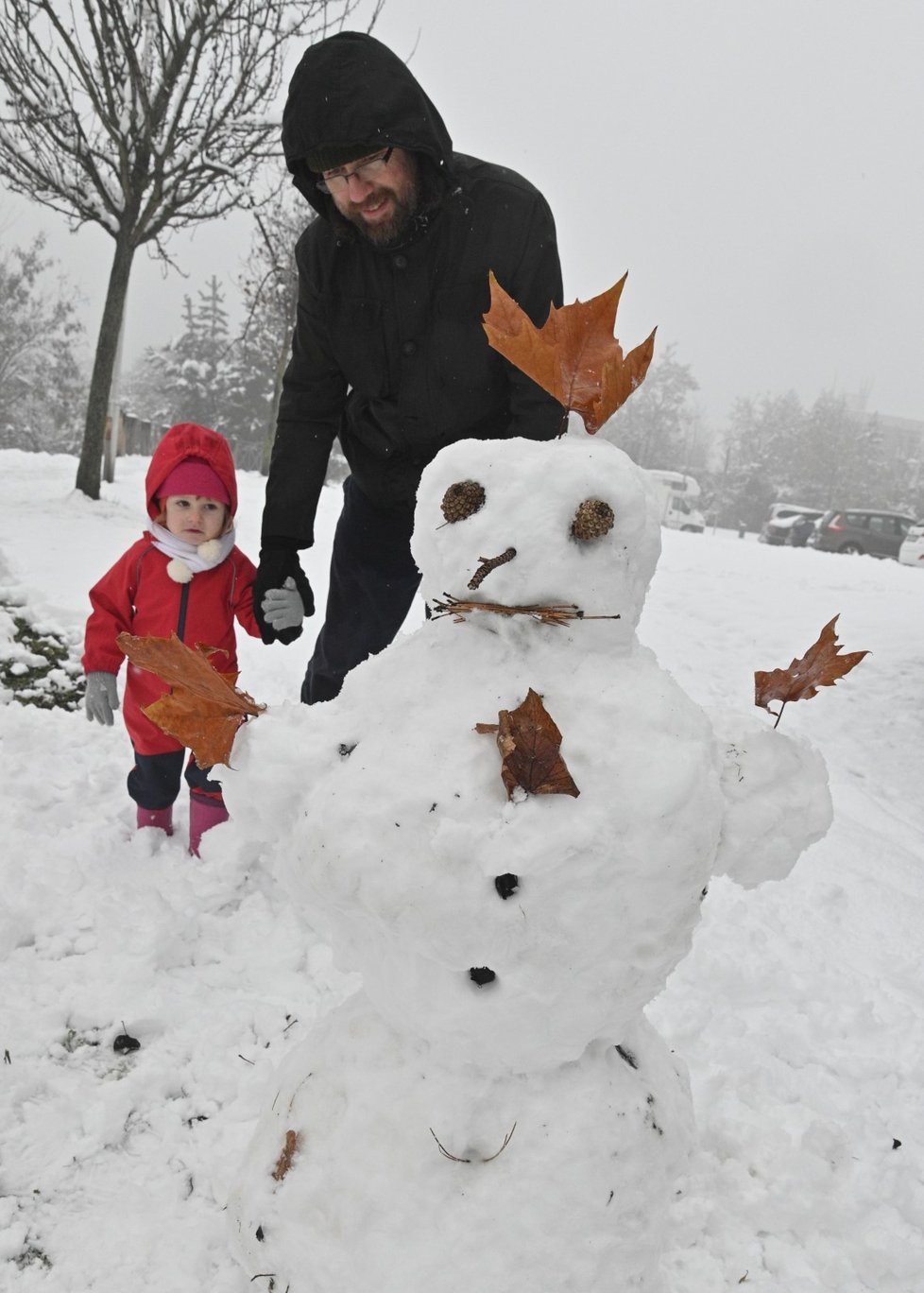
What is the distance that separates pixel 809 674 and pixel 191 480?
1.83 metres

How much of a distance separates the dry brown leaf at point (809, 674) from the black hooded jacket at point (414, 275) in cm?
94

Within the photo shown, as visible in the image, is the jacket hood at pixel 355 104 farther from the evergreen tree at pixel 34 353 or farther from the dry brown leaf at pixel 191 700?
the evergreen tree at pixel 34 353

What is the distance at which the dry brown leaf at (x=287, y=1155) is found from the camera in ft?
3.95

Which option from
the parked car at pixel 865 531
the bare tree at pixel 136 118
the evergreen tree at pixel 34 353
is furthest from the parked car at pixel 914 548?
the evergreen tree at pixel 34 353

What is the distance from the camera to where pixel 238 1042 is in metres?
1.82

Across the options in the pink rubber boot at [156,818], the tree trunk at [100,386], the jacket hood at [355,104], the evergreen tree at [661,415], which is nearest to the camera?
the jacket hood at [355,104]

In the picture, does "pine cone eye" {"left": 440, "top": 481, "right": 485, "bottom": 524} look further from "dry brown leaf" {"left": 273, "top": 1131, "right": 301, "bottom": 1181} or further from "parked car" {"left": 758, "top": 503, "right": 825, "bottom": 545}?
"parked car" {"left": 758, "top": 503, "right": 825, "bottom": 545}

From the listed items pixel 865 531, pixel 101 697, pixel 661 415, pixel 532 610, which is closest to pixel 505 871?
pixel 532 610

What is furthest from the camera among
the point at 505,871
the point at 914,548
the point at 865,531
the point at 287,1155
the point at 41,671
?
the point at 865,531

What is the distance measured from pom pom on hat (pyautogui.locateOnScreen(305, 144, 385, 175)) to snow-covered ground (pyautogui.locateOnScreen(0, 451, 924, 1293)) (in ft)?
5.96

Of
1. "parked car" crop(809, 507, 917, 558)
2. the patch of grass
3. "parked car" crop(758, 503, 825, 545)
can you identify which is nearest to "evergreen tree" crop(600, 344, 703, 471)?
"parked car" crop(758, 503, 825, 545)

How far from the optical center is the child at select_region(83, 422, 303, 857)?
2287 millimetres

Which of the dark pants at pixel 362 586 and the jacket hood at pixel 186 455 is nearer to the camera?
the jacket hood at pixel 186 455

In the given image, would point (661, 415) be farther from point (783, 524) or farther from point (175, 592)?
point (175, 592)
